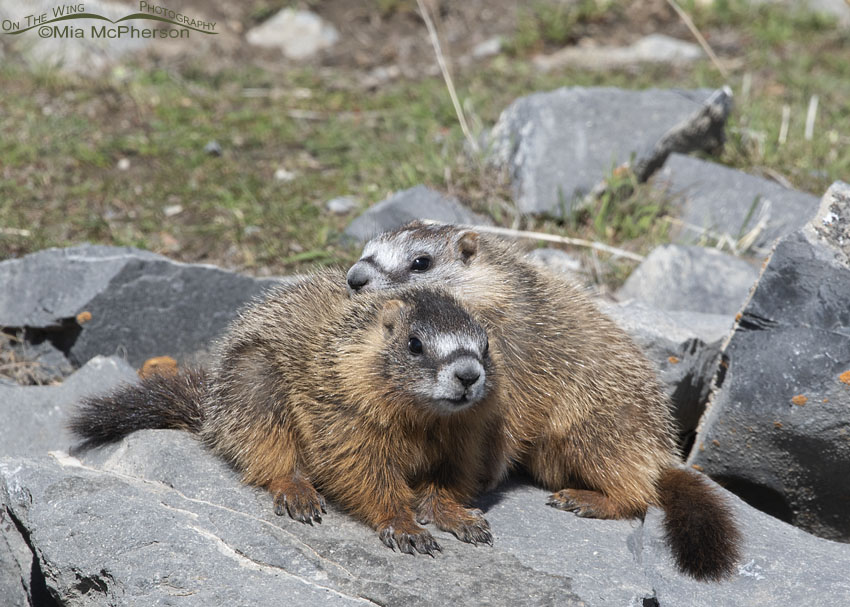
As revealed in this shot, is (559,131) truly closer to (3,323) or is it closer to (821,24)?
(3,323)

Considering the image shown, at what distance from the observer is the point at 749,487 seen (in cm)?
486

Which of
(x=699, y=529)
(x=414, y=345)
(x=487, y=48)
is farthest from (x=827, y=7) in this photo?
(x=414, y=345)

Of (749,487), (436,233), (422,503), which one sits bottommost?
(749,487)

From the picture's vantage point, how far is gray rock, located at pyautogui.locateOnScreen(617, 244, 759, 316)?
6.27 m

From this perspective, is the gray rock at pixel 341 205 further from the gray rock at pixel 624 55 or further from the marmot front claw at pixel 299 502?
the gray rock at pixel 624 55

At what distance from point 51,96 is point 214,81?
5.44ft

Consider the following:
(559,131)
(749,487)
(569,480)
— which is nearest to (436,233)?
(569,480)

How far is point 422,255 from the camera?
16.6 ft

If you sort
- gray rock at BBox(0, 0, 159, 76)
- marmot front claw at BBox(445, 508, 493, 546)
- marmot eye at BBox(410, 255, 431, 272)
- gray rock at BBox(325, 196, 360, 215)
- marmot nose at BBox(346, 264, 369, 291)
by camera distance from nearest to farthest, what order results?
marmot front claw at BBox(445, 508, 493, 546) < marmot nose at BBox(346, 264, 369, 291) < marmot eye at BBox(410, 255, 431, 272) < gray rock at BBox(325, 196, 360, 215) < gray rock at BBox(0, 0, 159, 76)

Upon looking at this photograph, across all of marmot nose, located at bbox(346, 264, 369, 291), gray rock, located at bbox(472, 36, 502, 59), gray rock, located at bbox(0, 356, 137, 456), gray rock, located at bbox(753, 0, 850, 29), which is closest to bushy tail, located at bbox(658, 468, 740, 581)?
marmot nose, located at bbox(346, 264, 369, 291)

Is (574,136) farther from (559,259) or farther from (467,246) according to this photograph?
(467,246)

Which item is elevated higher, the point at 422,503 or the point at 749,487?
the point at 422,503

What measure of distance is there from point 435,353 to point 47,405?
106 inches

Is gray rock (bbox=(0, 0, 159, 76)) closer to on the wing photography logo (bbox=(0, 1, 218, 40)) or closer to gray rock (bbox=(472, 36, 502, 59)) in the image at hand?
on the wing photography logo (bbox=(0, 1, 218, 40))
